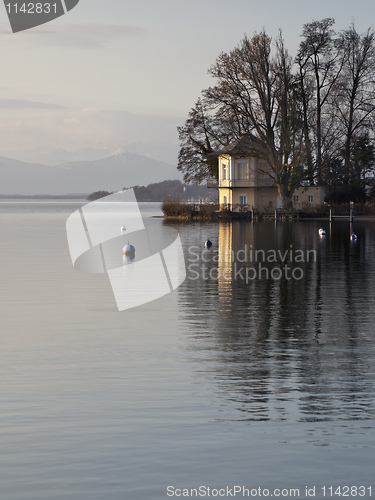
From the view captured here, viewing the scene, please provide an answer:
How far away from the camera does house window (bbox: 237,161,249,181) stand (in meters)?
92.3

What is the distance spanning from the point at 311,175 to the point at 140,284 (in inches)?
2553

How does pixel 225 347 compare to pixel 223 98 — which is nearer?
pixel 225 347

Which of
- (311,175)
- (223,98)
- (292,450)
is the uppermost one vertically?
(223,98)

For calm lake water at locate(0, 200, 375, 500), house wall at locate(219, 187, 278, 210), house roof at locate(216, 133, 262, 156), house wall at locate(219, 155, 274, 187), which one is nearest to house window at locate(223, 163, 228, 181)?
house wall at locate(219, 155, 274, 187)

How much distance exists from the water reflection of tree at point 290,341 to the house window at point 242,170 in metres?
61.3

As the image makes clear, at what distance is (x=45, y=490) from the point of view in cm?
809

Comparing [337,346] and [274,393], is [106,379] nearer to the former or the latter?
[274,393]

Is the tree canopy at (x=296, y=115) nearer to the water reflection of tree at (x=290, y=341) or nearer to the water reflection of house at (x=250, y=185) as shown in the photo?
the water reflection of house at (x=250, y=185)

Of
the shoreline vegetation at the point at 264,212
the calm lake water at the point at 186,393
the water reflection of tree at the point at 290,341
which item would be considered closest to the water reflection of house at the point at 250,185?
the shoreline vegetation at the point at 264,212

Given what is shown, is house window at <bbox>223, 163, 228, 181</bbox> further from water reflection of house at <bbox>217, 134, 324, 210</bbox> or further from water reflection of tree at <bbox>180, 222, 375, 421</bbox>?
water reflection of tree at <bbox>180, 222, 375, 421</bbox>

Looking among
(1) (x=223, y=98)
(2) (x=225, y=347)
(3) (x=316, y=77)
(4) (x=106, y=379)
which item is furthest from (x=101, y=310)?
(3) (x=316, y=77)

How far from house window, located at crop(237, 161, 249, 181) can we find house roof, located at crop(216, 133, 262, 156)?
67.2 inches

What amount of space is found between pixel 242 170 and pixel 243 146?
3.40 m

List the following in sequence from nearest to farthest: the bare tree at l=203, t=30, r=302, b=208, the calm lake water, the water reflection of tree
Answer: the calm lake water → the water reflection of tree → the bare tree at l=203, t=30, r=302, b=208
